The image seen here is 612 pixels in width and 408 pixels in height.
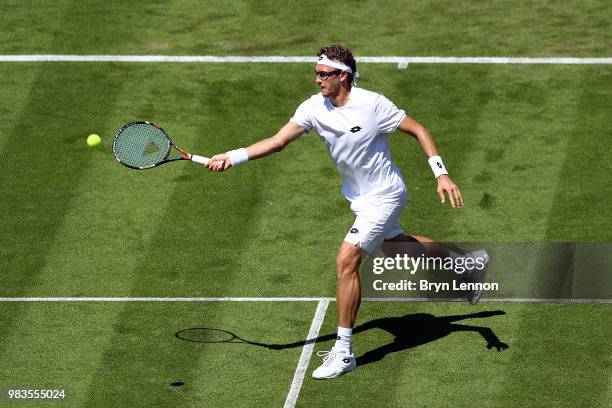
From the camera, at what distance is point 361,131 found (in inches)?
599

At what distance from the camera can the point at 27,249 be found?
17906 mm

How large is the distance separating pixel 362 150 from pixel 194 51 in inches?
288

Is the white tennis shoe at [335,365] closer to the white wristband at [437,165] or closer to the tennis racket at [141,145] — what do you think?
the white wristband at [437,165]

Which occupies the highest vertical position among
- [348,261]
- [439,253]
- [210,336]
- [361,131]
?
[361,131]

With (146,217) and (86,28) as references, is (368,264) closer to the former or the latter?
(146,217)

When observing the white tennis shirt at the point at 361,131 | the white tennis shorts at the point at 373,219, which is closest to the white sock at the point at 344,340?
the white tennis shorts at the point at 373,219

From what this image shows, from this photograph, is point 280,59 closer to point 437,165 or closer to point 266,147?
point 266,147

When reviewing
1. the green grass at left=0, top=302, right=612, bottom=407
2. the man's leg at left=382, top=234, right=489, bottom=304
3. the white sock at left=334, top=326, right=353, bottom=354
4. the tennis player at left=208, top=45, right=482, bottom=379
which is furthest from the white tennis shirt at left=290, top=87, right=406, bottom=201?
the green grass at left=0, top=302, right=612, bottom=407

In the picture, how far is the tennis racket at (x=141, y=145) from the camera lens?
15742 mm

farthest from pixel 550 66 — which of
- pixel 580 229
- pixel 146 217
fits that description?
pixel 146 217

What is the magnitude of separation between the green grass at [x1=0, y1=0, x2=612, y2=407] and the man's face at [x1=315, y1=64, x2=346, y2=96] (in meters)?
2.50

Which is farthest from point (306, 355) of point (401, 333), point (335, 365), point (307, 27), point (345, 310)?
point (307, 27)

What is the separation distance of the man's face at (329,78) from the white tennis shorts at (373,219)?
1.11 m

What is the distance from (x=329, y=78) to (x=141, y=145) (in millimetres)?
2018
